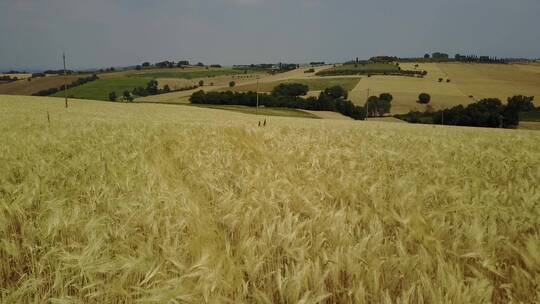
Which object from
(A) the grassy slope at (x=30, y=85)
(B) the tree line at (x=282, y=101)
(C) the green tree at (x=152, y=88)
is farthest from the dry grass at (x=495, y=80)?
(A) the grassy slope at (x=30, y=85)

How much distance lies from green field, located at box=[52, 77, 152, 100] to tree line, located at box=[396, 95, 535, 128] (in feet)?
265

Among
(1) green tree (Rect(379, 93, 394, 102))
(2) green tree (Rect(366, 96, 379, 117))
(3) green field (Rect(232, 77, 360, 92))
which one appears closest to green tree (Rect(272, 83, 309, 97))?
(3) green field (Rect(232, 77, 360, 92))

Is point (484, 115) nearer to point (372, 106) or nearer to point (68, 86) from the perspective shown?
point (372, 106)

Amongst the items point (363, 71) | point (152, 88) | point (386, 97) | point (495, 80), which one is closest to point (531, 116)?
point (386, 97)

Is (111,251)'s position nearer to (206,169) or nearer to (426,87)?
(206,169)

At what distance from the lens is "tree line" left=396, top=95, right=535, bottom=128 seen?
68562mm

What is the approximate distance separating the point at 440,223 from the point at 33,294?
2133 mm

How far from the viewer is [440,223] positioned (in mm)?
2004

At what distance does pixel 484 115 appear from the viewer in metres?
69.6

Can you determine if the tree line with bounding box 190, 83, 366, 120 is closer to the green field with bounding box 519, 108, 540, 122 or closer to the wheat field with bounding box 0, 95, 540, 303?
the green field with bounding box 519, 108, 540, 122

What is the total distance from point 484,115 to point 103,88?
336 feet

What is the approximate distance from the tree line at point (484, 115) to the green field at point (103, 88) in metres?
80.6

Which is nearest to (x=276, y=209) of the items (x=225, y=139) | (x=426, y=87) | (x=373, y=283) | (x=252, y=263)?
(x=252, y=263)

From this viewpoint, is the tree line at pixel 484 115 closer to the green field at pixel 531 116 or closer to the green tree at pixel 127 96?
the green field at pixel 531 116
